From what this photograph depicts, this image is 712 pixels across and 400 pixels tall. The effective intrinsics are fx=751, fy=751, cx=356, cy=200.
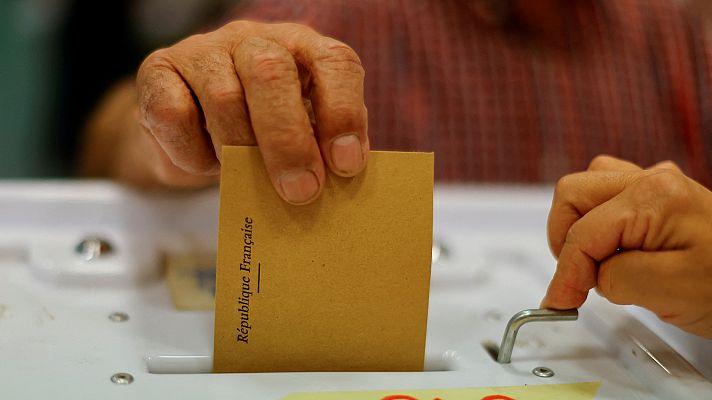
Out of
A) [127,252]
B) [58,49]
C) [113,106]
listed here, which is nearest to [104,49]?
[58,49]

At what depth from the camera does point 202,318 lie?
62 cm

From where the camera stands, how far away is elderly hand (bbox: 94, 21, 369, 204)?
50 cm

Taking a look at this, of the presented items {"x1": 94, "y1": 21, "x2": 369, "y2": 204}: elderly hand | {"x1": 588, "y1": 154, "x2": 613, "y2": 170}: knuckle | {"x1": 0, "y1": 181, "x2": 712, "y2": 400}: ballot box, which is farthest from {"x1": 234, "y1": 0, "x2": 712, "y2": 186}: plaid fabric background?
{"x1": 94, "y1": 21, "x2": 369, "y2": 204}: elderly hand

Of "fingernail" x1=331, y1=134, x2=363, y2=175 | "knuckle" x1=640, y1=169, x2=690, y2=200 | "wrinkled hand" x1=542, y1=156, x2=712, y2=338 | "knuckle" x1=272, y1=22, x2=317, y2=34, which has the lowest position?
"wrinkled hand" x1=542, y1=156, x2=712, y2=338

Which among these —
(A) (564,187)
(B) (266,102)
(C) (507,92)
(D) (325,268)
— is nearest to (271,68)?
(B) (266,102)

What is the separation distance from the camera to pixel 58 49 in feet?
6.28

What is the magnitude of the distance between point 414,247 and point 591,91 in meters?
1.01

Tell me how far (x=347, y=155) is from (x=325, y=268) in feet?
0.27

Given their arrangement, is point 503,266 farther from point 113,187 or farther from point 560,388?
point 113,187

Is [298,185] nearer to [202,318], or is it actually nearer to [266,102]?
[266,102]

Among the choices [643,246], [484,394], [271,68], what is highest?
[271,68]

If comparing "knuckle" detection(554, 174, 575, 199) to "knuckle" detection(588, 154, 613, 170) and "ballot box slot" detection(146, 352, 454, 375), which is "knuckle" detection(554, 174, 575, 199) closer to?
"knuckle" detection(588, 154, 613, 170)

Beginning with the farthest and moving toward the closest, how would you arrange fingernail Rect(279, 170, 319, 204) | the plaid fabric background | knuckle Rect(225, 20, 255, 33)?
the plaid fabric background, knuckle Rect(225, 20, 255, 33), fingernail Rect(279, 170, 319, 204)

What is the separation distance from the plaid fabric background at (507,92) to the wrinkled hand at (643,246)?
2.57 feet
